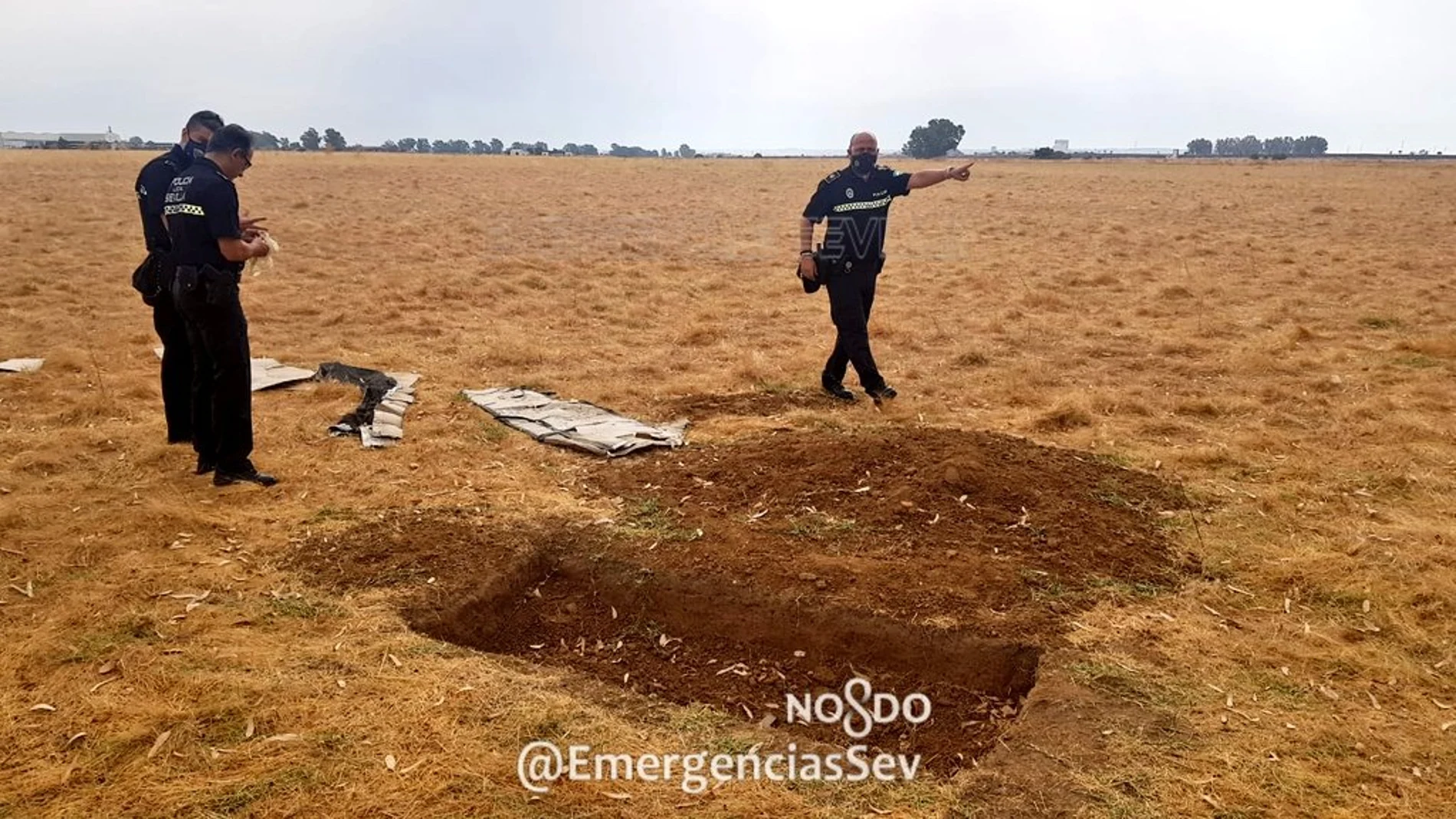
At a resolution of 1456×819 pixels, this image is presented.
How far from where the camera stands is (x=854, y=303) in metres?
7.07

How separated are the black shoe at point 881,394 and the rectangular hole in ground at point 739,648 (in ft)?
11.1

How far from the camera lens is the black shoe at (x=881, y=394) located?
737cm

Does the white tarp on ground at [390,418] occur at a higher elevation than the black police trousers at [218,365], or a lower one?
lower

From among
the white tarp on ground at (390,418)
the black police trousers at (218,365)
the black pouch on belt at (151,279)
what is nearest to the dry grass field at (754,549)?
the white tarp on ground at (390,418)

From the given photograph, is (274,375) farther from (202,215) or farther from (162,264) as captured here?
(202,215)

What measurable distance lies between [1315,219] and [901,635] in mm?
22676

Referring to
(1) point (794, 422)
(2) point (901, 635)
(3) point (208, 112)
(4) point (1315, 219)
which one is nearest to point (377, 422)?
(3) point (208, 112)

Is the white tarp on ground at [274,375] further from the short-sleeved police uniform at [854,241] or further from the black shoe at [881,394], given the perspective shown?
the black shoe at [881,394]

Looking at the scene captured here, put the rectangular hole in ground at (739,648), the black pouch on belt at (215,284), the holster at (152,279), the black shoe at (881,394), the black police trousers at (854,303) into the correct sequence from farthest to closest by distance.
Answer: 1. the black shoe at (881,394)
2. the black police trousers at (854,303)
3. the holster at (152,279)
4. the black pouch on belt at (215,284)
5. the rectangular hole in ground at (739,648)

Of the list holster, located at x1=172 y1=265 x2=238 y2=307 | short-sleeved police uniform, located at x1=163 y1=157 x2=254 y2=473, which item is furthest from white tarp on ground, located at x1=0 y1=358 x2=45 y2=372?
holster, located at x1=172 y1=265 x2=238 y2=307

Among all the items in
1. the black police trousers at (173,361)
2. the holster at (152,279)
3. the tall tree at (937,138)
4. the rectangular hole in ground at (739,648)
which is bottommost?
the rectangular hole in ground at (739,648)

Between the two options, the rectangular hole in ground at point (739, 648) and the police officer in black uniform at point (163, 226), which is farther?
the police officer in black uniform at point (163, 226)

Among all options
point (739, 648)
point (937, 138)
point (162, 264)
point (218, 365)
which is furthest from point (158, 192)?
point (937, 138)

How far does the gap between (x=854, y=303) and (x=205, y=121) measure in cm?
438
